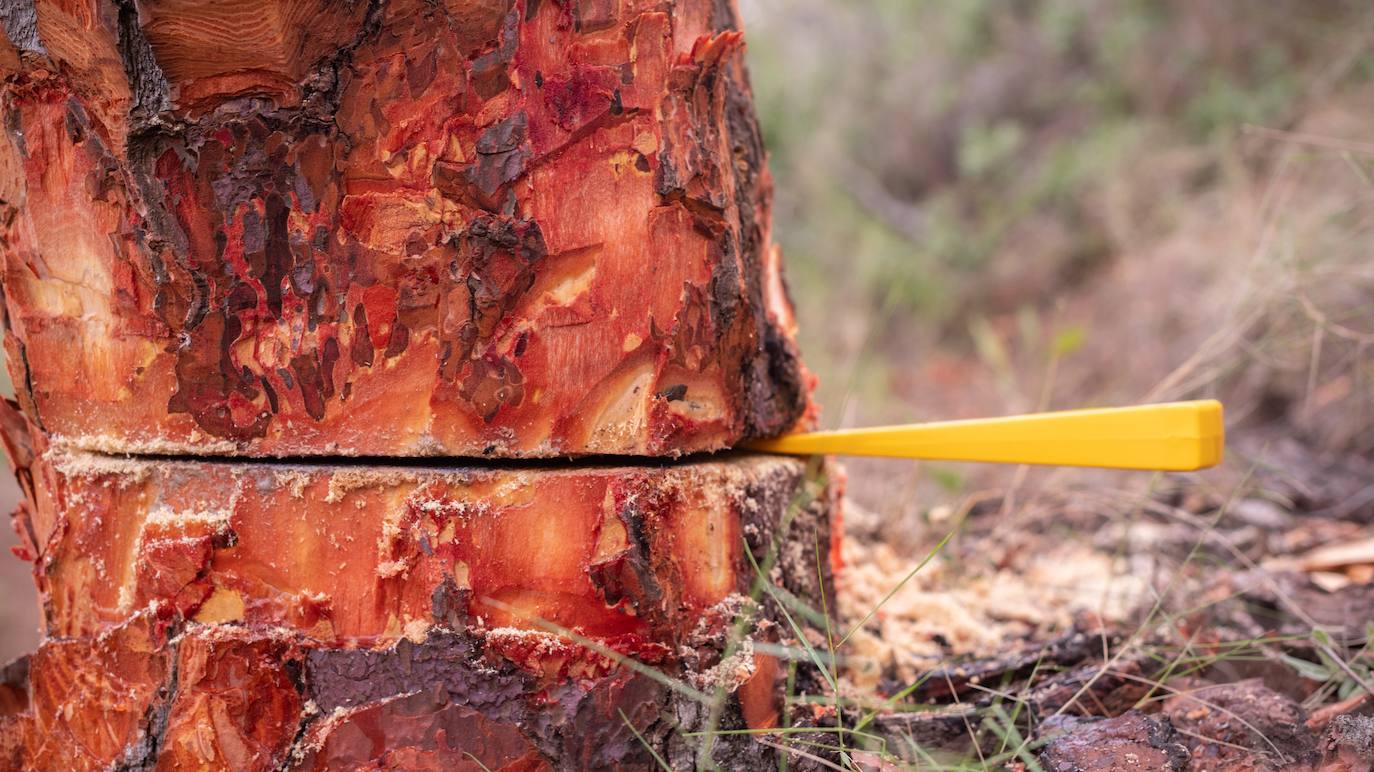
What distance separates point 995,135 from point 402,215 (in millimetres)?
3784

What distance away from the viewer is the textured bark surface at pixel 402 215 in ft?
3.24

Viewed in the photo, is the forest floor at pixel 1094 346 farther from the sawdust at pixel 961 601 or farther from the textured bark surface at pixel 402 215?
the textured bark surface at pixel 402 215

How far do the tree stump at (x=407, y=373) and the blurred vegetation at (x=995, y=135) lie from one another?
2393mm

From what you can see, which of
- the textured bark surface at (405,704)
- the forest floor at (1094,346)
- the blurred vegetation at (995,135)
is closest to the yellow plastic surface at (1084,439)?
the forest floor at (1094,346)

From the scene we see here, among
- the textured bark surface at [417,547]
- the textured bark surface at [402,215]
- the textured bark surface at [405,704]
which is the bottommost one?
the textured bark surface at [405,704]

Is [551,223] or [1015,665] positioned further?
[1015,665]

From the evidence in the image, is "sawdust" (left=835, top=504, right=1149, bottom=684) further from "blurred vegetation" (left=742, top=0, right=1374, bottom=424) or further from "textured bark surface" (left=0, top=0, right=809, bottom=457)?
"blurred vegetation" (left=742, top=0, right=1374, bottom=424)

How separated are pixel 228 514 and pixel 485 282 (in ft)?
1.23

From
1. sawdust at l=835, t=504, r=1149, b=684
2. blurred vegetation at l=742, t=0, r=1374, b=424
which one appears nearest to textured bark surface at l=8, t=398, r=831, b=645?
sawdust at l=835, t=504, r=1149, b=684

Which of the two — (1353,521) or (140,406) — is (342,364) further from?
(1353,521)

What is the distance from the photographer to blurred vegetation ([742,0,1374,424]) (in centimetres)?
398

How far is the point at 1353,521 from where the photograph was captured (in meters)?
2.07

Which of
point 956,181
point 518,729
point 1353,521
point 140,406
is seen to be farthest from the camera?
point 956,181

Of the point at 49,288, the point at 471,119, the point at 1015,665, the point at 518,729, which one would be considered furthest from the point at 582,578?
the point at 49,288
